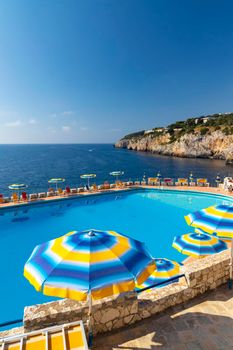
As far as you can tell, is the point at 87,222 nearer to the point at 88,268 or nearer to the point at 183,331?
the point at 183,331

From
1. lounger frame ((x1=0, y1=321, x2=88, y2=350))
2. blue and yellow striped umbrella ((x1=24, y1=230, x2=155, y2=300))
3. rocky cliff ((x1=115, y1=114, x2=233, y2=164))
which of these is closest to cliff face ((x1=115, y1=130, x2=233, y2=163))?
rocky cliff ((x1=115, y1=114, x2=233, y2=164))

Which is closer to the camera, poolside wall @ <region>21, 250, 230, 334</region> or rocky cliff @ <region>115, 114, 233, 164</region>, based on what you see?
poolside wall @ <region>21, 250, 230, 334</region>

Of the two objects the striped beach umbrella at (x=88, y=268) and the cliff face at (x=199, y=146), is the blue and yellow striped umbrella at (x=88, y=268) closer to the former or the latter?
the striped beach umbrella at (x=88, y=268)

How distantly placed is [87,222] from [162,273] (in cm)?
921

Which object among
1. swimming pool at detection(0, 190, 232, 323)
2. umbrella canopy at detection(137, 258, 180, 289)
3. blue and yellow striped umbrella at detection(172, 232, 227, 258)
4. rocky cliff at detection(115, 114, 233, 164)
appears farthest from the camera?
rocky cliff at detection(115, 114, 233, 164)

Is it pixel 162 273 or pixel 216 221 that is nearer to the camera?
pixel 216 221

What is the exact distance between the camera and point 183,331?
14.1 feet

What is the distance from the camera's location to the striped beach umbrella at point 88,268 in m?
3.10

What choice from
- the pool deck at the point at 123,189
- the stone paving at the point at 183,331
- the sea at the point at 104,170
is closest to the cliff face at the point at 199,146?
the sea at the point at 104,170

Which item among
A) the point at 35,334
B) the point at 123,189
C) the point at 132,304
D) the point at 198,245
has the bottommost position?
the point at 123,189

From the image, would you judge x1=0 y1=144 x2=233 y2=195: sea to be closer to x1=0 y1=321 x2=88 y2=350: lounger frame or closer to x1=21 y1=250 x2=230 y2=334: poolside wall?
x1=21 y1=250 x2=230 y2=334: poolside wall

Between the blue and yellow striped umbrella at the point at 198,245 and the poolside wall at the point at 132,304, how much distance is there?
92.2 inches

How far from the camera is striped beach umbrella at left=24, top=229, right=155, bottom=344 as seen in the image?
310cm

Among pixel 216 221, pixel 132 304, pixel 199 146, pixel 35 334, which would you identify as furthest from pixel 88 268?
pixel 199 146
